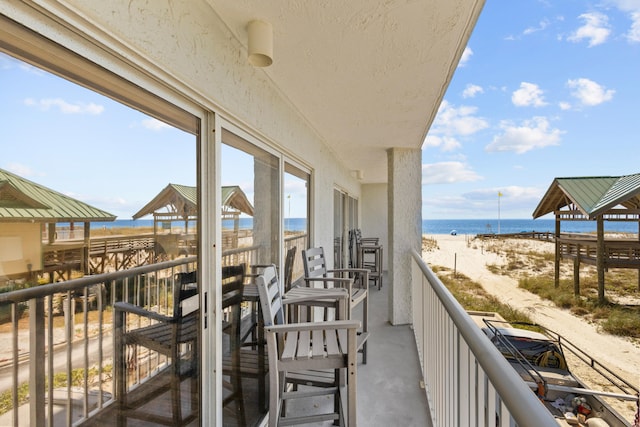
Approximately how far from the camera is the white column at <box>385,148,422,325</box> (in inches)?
165

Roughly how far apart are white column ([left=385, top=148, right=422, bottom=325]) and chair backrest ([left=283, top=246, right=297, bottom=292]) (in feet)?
5.63

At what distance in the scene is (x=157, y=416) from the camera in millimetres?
1294

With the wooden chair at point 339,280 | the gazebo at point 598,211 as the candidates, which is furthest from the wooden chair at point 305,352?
the gazebo at point 598,211

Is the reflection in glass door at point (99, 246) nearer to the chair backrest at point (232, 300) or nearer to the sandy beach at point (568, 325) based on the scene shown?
the chair backrest at point (232, 300)

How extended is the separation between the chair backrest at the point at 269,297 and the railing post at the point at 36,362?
3.24 feet

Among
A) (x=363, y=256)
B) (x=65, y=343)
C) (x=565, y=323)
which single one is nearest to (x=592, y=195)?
(x=565, y=323)

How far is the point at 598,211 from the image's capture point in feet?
25.5

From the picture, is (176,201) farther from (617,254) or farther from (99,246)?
(617,254)

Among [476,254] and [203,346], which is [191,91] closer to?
[203,346]

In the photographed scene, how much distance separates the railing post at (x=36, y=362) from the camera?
31.9 inches

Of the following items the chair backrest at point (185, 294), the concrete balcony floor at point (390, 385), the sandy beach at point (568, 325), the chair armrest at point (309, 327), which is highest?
the chair backrest at point (185, 294)

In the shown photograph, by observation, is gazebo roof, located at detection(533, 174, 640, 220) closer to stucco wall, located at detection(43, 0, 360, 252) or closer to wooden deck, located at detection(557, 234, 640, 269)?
wooden deck, located at detection(557, 234, 640, 269)

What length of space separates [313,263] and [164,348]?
6.78ft

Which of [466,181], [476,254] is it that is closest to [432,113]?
[476,254]
